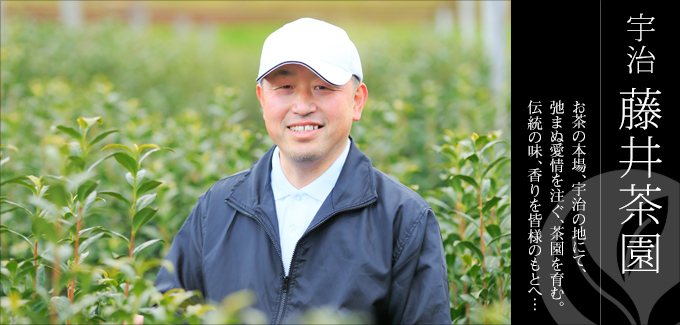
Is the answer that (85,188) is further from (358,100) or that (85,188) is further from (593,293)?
(593,293)

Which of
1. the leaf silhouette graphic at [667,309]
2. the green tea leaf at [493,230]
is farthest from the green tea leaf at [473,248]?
the leaf silhouette graphic at [667,309]

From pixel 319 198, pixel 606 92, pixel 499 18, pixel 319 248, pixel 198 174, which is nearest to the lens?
pixel 319 248

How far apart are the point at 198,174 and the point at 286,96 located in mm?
1742

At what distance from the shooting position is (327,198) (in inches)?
71.9

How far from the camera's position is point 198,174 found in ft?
11.3

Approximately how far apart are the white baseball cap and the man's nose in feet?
0.34

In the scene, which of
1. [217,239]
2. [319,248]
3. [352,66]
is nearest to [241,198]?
[217,239]

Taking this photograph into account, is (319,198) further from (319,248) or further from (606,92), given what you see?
(606,92)

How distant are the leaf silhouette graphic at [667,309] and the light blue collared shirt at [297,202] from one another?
133cm

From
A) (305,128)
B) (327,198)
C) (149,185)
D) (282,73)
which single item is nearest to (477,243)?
(327,198)

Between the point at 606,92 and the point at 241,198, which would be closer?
the point at 241,198

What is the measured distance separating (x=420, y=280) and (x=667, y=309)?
1.12m

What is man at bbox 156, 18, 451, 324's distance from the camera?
1.75 metres

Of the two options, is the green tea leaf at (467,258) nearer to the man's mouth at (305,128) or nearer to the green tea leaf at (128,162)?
the man's mouth at (305,128)
